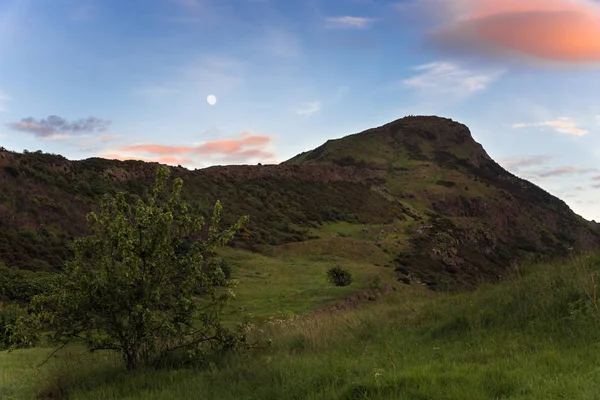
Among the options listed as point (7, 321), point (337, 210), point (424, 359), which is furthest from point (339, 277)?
point (337, 210)

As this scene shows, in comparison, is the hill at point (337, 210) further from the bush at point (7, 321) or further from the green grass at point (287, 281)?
the bush at point (7, 321)

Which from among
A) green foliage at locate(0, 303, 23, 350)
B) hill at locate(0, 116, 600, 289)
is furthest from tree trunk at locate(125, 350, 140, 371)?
hill at locate(0, 116, 600, 289)

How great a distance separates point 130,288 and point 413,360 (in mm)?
5706

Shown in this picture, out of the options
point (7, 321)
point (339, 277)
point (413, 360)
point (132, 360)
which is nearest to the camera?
point (413, 360)

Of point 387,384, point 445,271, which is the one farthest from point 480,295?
point 445,271

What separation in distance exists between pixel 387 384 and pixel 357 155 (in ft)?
470

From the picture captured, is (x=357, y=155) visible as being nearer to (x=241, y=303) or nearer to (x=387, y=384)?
(x=241, y=303)

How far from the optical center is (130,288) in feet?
29.0

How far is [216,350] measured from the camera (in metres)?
9.52

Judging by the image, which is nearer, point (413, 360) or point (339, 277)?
point (413, 360)

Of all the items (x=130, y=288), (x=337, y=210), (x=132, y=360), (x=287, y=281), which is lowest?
(x=287, y=281)

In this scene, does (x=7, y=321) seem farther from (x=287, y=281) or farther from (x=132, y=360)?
(x=287, y=281)

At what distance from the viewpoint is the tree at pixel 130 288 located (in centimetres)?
865

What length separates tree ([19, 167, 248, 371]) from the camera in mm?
8648
